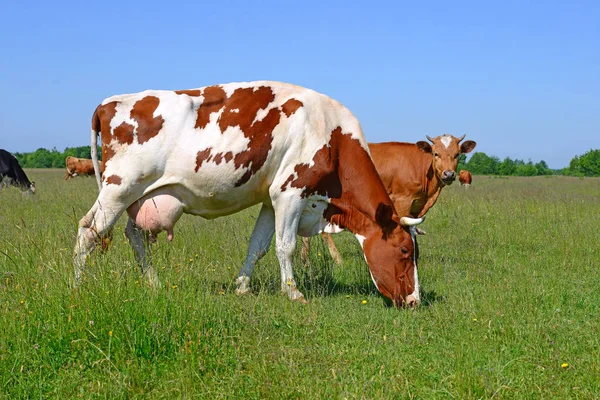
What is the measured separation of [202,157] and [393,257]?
2.39m

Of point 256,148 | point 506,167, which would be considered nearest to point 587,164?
point 506,167

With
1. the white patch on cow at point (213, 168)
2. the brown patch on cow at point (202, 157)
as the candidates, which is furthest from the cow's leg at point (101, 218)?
the brown patch on cow at point (202, 157)

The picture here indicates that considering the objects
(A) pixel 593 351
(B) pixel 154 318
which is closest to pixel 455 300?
(A) pixel 593 351

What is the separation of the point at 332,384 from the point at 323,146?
3.25m

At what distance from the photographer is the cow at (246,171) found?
6.91 meters

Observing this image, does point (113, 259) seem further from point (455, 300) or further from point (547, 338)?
point (547, 338)

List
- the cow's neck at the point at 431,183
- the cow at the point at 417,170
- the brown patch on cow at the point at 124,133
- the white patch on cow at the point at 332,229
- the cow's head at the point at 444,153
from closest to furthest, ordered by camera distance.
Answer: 1. the brown patch on cow at the point at 124,133
2. the white patch on cow at the point at 332,229
3. the cow's head at the point at 444,153
4. the cow at the point at 417,170
5. the cow's neck at the point at 431,183

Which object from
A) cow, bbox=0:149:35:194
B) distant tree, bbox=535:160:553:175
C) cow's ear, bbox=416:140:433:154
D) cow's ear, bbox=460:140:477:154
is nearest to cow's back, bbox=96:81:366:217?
cow's ear, bbox=416:140:433:154

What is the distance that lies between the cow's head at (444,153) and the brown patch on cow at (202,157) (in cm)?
Answer: 529

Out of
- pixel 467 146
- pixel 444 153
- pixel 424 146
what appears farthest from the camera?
pixel 467 146

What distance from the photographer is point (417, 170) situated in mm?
11328

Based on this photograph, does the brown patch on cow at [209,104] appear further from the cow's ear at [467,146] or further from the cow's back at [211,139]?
the cow's ear at [467,146]

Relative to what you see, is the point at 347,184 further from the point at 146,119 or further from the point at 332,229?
the point at 146,119

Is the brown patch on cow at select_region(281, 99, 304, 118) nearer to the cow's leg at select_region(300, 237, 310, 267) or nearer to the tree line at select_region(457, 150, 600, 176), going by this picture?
the cow's leg at select_region(300, 237, 310, 267)
